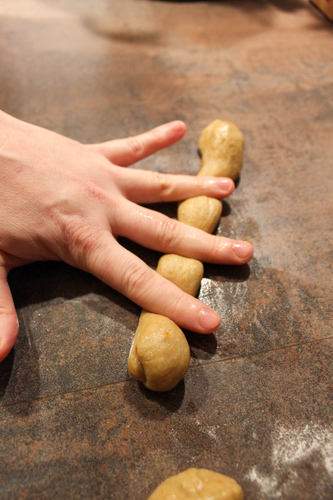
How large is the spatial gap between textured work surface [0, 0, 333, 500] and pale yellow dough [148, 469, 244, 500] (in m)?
0.07

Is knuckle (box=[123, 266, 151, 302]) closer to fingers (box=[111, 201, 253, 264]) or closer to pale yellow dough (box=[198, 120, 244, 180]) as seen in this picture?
fingers (box=[111, 201, 253, 264])

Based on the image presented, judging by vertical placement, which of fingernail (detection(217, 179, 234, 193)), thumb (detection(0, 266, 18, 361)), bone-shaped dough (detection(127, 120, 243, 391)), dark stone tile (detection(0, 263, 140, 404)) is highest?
fingernail (detection(217, 179, 234, 193))

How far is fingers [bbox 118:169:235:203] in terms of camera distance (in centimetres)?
149

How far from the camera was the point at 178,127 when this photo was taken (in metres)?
1.65

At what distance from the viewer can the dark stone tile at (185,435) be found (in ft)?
3.21

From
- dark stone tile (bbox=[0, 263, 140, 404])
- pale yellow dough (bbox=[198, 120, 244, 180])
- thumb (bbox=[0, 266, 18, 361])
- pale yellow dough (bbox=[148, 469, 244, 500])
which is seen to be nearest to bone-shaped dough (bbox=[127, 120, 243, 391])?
pale yellow dough (bbox=[198, 120, 244, 180])

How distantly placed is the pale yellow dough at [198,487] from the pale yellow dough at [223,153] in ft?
3.94

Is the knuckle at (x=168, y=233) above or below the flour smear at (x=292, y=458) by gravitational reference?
above

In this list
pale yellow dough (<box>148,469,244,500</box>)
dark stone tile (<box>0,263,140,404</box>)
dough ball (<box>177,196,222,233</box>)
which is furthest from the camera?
dough ball (<box>177,196,222,233</box>)

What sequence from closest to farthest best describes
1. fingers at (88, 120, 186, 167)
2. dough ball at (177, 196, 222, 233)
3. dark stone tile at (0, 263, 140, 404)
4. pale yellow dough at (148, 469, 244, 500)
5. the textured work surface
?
pale yellow dough at (148, 469, 244, 500)
the textured work surface
dark stone tile at (0, 263, 140, 404)
dough ball at (177, 196, 222, 233)
fingers at (88, 120, 186, 167)

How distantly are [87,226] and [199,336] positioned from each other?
562 mm

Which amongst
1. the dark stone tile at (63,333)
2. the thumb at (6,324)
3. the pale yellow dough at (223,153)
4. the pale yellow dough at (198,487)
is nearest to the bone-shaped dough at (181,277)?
the pale yellow dough at (223,153)

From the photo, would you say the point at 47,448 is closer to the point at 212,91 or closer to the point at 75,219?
the point at 75,219

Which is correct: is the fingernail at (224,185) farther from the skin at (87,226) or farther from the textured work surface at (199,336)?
the skin at (87,226)
